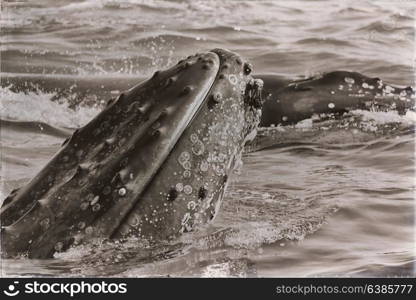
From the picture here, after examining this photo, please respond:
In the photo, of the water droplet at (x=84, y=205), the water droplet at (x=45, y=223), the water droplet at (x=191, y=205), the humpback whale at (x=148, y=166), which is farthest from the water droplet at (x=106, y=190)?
the water droplet at (x=191, y=205)

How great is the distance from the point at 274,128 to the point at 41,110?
1.97 m

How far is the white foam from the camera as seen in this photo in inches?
259

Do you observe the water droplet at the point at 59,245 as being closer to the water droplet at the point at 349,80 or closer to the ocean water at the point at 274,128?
the ocean water at the point at 274,128

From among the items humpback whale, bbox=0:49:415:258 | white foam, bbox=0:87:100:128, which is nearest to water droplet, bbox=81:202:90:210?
humpback whale, bbox=0:49:415:258

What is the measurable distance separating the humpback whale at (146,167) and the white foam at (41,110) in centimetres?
171

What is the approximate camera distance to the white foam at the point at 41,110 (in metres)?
6.57

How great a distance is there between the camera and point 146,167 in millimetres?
4570

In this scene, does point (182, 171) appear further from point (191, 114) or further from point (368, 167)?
point (368, 167)

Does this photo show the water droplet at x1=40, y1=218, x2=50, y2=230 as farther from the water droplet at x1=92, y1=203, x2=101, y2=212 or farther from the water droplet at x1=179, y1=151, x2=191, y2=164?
the water droplet at x1=179, y1=151, x2=191, y2=164

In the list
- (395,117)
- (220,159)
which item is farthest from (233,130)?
(395,117)

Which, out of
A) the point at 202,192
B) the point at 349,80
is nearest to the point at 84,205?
the point at 202,192

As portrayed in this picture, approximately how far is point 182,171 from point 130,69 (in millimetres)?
2430

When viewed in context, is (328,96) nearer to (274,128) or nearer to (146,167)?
(274,128)

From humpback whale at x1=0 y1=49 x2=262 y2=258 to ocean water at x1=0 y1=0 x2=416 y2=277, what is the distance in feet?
2.31
